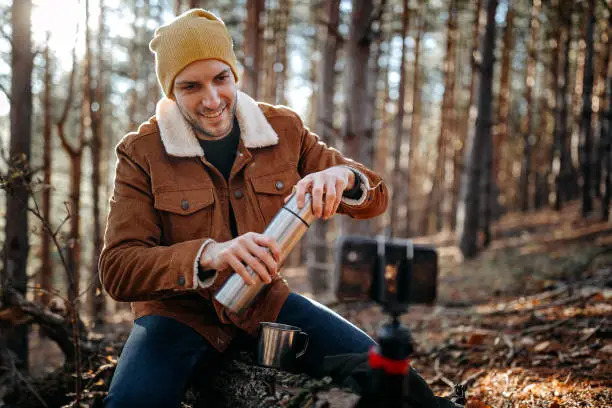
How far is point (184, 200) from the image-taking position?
7.95ft

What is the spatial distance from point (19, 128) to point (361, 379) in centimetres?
474

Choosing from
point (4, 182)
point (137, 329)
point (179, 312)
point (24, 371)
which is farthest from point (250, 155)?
point (24, 371)

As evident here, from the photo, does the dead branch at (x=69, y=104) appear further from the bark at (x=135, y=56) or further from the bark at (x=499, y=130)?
the bark at (x=499, y=130)

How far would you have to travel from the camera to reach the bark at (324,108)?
282 inches

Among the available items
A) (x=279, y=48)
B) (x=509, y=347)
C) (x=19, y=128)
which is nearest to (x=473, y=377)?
(x=509, y=347)

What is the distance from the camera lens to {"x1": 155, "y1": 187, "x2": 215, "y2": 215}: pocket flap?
7.89 ft

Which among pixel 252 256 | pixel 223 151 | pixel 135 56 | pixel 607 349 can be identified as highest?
pixel 135 56

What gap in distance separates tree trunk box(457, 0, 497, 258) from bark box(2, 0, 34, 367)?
8.17 m

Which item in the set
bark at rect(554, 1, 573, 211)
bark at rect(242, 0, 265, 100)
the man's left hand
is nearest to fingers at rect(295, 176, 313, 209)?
the man's left hand

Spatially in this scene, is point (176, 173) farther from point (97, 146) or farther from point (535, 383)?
point (97, 146)

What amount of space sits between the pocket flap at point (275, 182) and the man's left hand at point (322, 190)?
1.58 ft

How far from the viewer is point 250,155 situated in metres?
2.57

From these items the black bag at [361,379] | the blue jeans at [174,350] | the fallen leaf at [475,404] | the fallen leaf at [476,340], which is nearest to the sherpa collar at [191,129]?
the blue jeans at [174,350]

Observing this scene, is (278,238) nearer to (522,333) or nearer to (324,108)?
(522,333)
